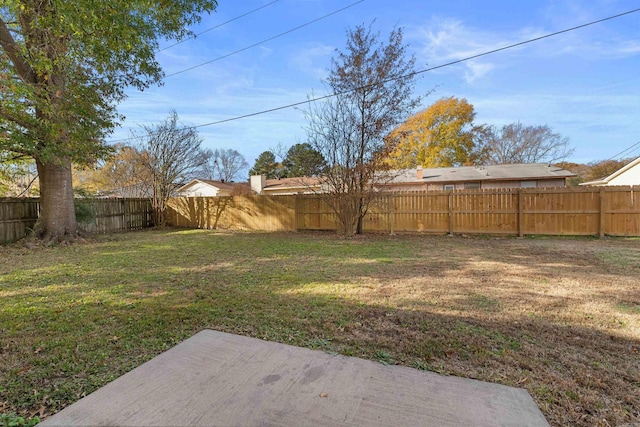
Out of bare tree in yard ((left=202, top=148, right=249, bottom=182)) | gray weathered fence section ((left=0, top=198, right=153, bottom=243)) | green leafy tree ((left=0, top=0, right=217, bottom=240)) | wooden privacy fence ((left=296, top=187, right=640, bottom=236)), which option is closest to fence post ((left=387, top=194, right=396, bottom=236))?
wooden privacy fence ((left=296, top=187, right=640, bottom=236))

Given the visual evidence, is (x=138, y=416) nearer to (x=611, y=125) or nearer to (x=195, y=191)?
(x=611, y=125)

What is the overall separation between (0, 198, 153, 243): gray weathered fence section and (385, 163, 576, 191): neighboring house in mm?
13179

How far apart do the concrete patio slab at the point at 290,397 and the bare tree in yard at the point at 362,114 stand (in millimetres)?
8210

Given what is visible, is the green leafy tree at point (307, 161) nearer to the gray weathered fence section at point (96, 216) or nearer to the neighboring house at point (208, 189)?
the gray weathered fence section at point (96, 216)

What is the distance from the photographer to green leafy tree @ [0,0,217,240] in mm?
6012

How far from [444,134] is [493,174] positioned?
288 inches

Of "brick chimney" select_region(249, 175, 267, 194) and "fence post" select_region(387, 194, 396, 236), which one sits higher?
"brick chimney" select_region(249, 175, 267, 194)

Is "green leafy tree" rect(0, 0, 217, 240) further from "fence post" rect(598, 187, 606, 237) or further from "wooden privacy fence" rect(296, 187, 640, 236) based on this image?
"fence post" rect(598, 187, 606, 237)

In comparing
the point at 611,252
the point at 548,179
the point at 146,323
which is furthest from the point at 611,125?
the point at 146,323

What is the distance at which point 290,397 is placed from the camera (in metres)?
1.85

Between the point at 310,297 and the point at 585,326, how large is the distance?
2.82 meters

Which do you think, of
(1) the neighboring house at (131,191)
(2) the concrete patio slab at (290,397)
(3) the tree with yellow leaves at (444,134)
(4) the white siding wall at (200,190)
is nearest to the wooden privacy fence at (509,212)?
(2) the concrete patio slab at (290,397)

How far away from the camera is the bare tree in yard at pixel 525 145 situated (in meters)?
27.3

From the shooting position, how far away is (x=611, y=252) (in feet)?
22.4
